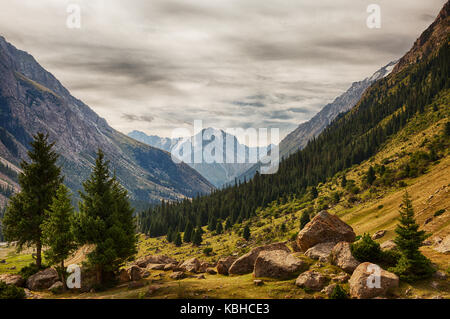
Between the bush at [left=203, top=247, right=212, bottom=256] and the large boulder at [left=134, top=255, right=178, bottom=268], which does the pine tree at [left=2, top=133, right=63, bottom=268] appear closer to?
the large boulder at [left=134, top=255, right=178, bottom=268]

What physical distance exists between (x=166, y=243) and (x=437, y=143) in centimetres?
12118

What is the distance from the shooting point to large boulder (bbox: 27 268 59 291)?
35.0 meters

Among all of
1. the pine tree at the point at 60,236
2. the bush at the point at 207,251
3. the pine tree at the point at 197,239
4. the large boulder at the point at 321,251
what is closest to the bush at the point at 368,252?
the large boulder at the point at 321,251

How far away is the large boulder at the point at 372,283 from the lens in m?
23.4

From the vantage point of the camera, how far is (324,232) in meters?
37.2

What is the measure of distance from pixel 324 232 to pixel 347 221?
157 ft

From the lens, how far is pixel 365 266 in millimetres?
25469

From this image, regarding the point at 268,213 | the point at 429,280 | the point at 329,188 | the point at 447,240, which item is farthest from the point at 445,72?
the point at 429,280

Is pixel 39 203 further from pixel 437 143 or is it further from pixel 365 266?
pixel 437 143

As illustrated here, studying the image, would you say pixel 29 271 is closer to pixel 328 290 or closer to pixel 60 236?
pixel 60 236

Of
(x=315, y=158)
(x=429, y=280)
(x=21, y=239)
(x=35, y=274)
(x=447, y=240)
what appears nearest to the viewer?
(x=429, y=280)

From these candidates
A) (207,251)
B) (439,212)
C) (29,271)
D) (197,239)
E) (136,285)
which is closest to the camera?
(136,285)

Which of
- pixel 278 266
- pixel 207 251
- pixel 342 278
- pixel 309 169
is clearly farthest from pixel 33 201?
pixel 309 169

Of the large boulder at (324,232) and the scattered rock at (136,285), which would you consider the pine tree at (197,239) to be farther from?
the scattered rock at (136,285)
